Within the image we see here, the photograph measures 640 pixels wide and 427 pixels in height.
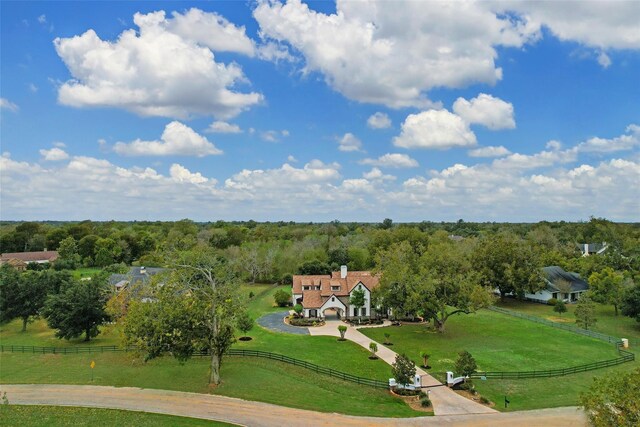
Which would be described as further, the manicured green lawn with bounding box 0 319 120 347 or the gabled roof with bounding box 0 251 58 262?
the gabled roof with bounding box 0 251 58 262

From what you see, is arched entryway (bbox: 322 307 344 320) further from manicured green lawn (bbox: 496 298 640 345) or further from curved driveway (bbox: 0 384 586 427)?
curved driveway (bbox: 0 384 586 427)

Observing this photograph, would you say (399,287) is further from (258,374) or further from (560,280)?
(560,280)

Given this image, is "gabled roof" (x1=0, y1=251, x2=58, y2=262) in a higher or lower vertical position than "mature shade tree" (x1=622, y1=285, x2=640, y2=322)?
lower

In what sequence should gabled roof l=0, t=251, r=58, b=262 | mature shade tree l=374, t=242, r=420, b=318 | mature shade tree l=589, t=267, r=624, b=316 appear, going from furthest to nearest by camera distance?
gabled roof l=0, t=251, r=58, b=262 → mature shade tree l=589, t=267, r=624, b=316 → mature shade tree l=374, t=242, r=420, b=318

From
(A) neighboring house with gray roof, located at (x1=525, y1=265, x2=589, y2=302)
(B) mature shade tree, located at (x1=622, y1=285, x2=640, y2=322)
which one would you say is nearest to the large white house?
(B) mature shade tree, located at (x1=622, y1=285, x2=640, y2=322)

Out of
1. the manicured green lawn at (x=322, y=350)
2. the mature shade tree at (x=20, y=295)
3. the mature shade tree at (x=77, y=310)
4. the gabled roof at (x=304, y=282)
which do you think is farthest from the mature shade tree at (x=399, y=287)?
the mature shade tree at (x=20, y=295)

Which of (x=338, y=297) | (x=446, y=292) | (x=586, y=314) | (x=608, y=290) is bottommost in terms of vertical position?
(x=338, y=297)

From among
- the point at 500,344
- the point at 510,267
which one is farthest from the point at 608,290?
the point at 500,344

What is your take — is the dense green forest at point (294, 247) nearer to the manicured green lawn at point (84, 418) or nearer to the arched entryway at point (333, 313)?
the arched entryway at point (333, 313)
